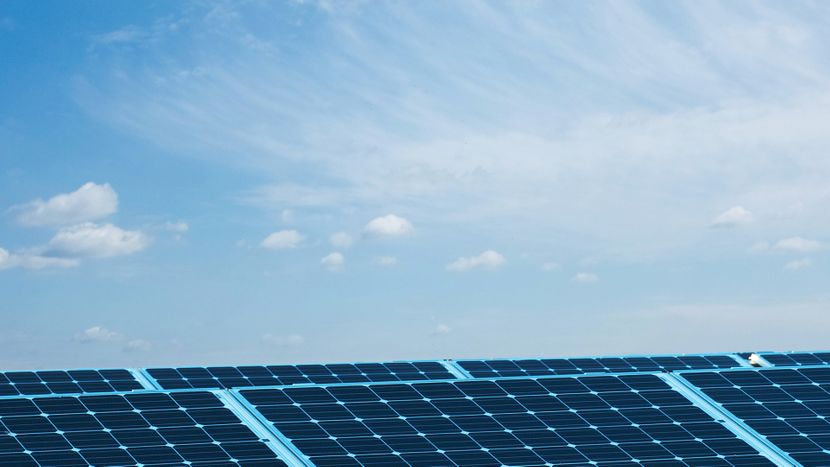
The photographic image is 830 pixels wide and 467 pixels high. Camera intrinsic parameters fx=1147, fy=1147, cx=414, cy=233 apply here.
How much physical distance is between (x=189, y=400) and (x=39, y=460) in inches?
236

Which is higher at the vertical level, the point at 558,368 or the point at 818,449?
the point at 558,368

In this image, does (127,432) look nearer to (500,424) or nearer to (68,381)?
(500,424)

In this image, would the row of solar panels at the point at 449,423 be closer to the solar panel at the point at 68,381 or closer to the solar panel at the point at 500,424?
→ the solar panel at the point at 500,424

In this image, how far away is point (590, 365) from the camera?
→ 52.8 metres

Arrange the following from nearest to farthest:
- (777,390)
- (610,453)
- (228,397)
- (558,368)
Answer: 1. (610,453)
2. (228,397)
3. (777,390)
4. (558,368)

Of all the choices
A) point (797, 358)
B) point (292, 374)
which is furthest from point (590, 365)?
point (292, 374)

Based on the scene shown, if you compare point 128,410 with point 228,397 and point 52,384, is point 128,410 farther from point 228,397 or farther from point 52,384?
point 52,384

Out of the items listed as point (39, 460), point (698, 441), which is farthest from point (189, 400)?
point (698, 441)

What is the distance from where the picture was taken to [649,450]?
34812 mm

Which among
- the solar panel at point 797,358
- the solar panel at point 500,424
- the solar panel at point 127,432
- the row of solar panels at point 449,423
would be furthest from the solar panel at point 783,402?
the solar panel at point 127,432

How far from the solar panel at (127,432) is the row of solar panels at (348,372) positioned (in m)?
11.7

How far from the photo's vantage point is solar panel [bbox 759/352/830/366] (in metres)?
50.2

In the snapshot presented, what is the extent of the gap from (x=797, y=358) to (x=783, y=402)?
1183 centimetres

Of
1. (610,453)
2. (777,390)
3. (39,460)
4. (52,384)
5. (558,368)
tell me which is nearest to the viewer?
(39,460)
